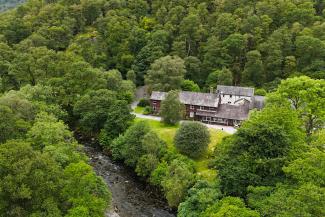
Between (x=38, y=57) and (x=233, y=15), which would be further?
(x=233, y=15)

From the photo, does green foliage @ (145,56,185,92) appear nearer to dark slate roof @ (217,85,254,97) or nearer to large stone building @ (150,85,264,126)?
large stone building @ (150,85,264,126)

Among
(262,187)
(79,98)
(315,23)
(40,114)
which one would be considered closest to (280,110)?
(262,187)

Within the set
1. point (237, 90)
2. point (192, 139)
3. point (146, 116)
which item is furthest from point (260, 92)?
point (192, 139)

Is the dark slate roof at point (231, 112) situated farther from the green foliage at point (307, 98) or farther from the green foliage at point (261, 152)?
the green foliage at point (261, 152)

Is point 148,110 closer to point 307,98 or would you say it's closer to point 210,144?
point 210,144

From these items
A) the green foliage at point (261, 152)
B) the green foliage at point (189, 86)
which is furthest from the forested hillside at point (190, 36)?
the green foliage at point (261, 152)

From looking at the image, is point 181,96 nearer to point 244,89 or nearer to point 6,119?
point 244,89
